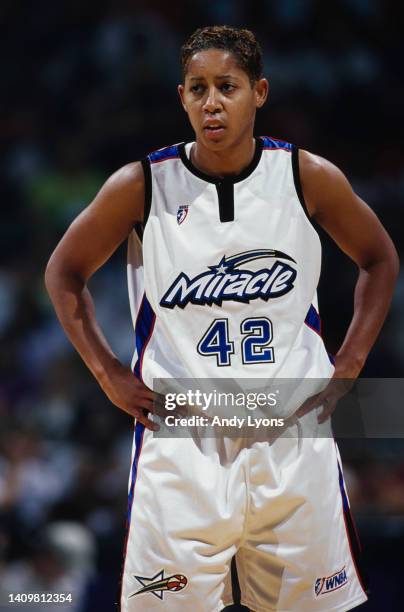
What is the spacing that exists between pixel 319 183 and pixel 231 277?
0.37 meters

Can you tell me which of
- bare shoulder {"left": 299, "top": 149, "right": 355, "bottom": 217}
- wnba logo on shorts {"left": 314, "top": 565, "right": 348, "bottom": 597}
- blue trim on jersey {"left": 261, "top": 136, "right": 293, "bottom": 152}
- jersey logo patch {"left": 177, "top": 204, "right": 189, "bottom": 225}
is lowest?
wnba logo on shorts {"left": 314, "top": 565, "right": 348, "bottom": 597}

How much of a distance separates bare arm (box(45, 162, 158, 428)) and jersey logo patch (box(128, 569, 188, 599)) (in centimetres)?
41

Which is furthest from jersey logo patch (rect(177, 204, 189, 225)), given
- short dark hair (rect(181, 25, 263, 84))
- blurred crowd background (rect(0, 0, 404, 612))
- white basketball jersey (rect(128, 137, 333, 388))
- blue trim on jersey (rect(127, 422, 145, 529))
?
blurred crowd background (rect(0, 0, 404, 612))

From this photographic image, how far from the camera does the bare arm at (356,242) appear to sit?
2.76 meters

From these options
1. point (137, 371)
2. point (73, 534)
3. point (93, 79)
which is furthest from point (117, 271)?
point (137, 371)

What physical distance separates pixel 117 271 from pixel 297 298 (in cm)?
372

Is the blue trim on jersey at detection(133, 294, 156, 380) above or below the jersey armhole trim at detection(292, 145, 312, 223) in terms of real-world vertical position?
below

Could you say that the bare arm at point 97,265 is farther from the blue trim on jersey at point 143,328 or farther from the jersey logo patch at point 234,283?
the jersey logo patch at point 234,283

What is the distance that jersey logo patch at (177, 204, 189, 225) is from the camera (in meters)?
2.70

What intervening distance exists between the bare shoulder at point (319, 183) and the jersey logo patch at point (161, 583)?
1017 mm

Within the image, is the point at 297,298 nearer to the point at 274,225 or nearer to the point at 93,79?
the point at 274,225

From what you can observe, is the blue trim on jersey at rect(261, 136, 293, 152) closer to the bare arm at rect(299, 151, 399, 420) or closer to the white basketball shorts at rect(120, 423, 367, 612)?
the bare arm at rect(299, 151, 399, 420)

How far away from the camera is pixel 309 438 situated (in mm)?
2654

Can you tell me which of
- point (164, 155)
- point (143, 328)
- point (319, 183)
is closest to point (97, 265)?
point (143, 328)
